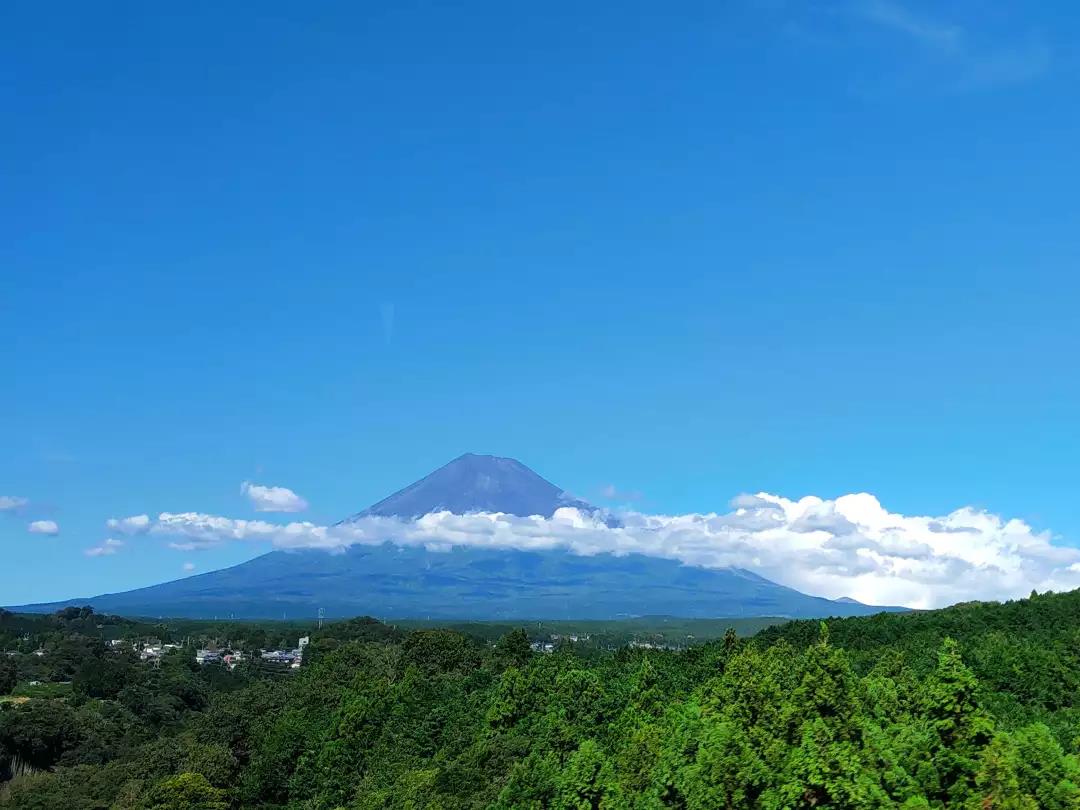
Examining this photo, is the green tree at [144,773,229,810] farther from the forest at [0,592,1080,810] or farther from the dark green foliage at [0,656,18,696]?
the dark green foliage at [0,656,18,696]

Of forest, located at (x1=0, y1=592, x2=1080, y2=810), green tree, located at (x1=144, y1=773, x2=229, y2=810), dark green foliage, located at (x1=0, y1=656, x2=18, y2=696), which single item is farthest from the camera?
dark green foliage, located at (x1=0, y1=656, x2=18, y2=696)

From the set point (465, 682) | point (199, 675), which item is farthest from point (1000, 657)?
point (199, 675)

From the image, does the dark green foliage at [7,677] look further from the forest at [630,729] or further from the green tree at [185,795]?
the green tree at [185,795]

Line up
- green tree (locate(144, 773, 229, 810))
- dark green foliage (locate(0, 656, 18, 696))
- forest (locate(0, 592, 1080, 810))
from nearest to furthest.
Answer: forest (locate(0, 592, 1080, 810)) < green tree (locate(144, 773, 229, 810)) < dark green foliage (locate(0, 656, 18, 696))

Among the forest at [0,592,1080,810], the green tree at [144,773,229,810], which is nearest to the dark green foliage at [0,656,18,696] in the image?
the forest at [0,592,1080,810]

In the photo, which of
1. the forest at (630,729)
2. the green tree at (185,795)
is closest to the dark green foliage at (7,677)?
the forest at (630,729)

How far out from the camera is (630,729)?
50844 millimetres

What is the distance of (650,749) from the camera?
4475 centimetres

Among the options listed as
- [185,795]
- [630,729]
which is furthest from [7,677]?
[630,729]

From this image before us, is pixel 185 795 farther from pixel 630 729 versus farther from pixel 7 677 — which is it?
pixel 7 677

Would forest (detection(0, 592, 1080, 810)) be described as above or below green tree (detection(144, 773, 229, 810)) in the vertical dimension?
above

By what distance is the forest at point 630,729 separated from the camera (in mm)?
36188

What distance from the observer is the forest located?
1425 inches

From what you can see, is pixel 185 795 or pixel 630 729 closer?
pixel 630 729
